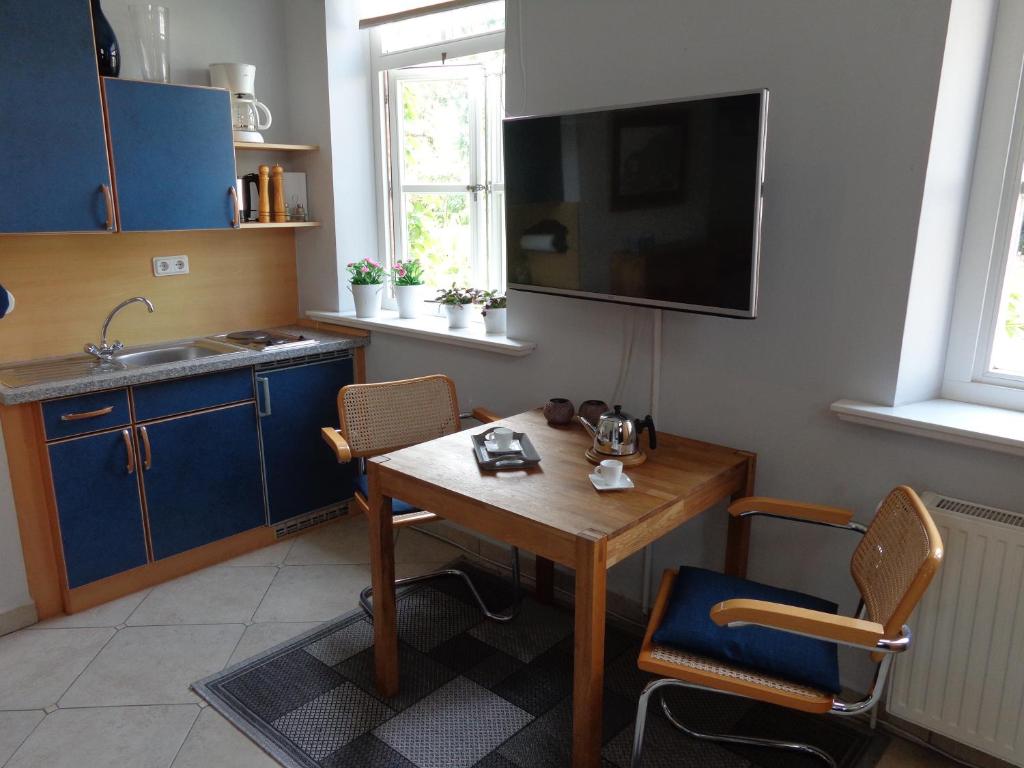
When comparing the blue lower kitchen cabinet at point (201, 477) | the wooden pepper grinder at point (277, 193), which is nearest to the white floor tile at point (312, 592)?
the blue lower kitchen cabinet at point (201, 477)

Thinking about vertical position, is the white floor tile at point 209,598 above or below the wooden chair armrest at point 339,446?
below

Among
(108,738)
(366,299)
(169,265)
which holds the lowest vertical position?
(108,738)

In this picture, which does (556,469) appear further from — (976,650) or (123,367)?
(123,367)

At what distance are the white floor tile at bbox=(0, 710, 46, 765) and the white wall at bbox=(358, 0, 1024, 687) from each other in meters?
1.93

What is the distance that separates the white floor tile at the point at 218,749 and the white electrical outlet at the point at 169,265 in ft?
6.35

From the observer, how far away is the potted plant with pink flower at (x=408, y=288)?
3.53m

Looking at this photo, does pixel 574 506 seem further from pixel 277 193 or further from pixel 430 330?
pixel 277 193

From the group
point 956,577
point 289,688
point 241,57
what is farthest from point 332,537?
point 956,577

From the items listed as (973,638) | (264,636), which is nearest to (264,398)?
(264,636)

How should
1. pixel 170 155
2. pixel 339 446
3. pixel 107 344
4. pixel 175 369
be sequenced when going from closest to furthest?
pixel 339 446
pixel 175 369
pixel 170 155
pixel 107 344

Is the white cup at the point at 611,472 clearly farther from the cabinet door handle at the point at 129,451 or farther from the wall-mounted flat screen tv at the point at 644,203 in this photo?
the cabinet door handle at the point at 129,451

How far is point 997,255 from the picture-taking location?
209 cm

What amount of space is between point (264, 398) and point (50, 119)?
1.26 metres

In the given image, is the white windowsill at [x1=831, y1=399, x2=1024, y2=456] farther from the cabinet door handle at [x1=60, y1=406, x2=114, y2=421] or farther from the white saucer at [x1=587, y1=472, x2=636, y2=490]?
the cabinet door handle at [x1=60, y1=406, x2=114, y2=421]
